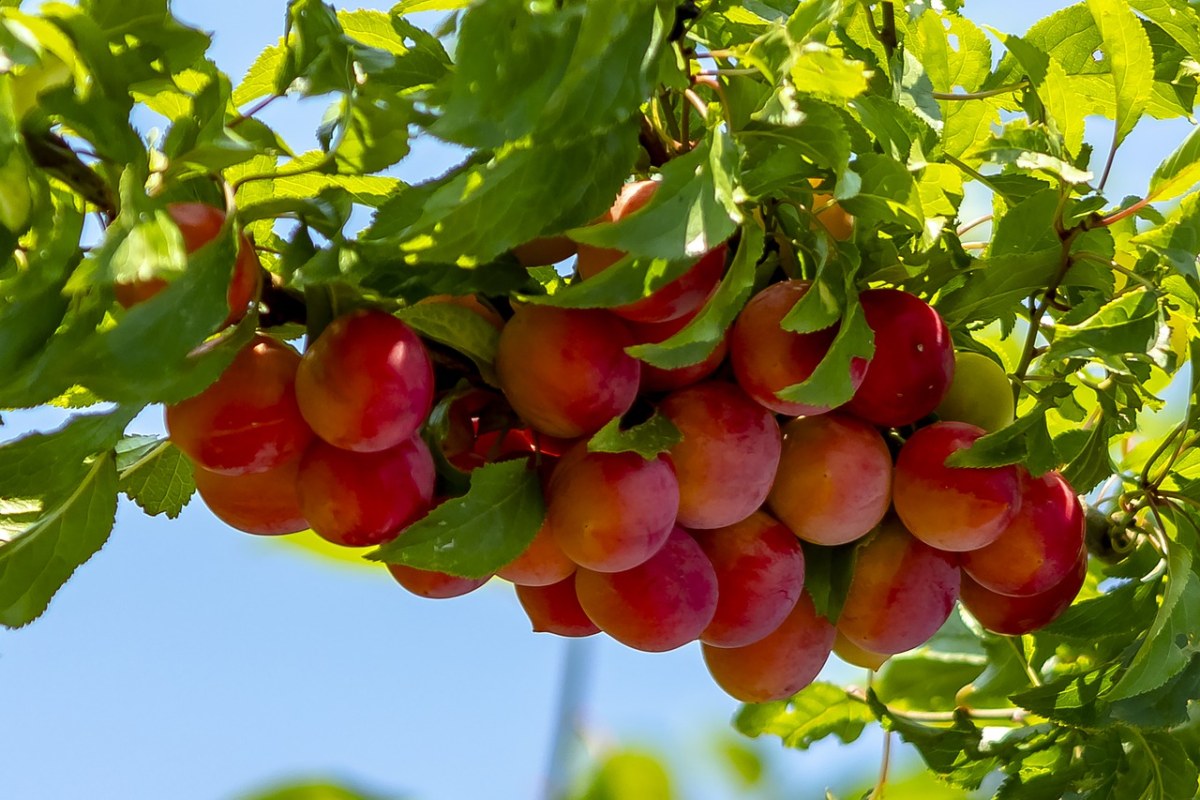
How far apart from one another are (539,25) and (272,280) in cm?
19

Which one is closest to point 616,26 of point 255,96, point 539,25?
point 539,25

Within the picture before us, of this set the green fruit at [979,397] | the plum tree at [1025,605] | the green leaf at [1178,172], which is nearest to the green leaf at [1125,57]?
the green leaf at [1178,172]

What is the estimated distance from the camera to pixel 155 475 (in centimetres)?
65

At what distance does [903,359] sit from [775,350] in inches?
3.1

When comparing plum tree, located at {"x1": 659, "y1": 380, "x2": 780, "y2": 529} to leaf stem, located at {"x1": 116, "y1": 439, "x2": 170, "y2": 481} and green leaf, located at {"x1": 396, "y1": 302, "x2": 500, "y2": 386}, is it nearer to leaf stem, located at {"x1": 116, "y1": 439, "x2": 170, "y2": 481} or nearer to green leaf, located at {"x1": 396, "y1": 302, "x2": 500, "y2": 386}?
green leaf, located at {"x1": 396, "y1": 302, "x2": 500, "y2": 386}

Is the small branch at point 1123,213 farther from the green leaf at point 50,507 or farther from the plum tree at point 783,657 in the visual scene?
the green leaf at point 50,507

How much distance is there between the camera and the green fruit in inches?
26.2

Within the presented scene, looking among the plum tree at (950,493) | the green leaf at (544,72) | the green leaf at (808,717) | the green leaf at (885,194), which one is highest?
the green leaf at (544,72)

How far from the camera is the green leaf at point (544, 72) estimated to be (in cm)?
42

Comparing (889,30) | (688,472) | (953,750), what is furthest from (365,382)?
(953,750)

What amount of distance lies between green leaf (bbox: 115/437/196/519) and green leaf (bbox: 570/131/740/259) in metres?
0.32

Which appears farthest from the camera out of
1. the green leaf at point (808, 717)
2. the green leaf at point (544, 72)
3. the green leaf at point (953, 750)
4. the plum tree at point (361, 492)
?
the green leaf at point (808, 717)

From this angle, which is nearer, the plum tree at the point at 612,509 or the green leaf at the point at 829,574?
the plum tree at the point at 612,509

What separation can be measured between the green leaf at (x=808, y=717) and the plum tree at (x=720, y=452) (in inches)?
18.1
